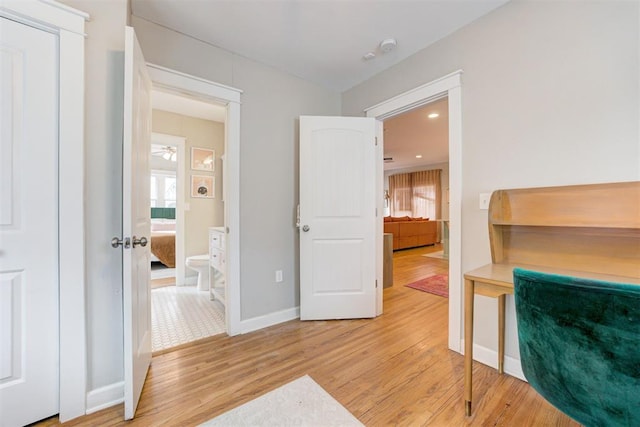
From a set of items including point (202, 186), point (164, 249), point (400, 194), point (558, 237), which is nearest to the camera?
point (558, 237)

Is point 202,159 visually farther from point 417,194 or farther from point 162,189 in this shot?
point 417,194

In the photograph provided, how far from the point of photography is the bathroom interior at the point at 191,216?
2.89 meters

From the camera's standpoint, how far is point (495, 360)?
1.73 meters

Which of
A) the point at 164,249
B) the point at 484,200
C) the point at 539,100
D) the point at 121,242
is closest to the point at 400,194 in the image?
the point at 164,249

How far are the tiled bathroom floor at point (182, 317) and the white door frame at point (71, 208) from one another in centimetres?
70

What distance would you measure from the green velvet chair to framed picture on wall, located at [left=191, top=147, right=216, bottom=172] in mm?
4009

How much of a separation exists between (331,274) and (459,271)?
3.68 feet

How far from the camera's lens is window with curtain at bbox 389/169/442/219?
8.52 metres

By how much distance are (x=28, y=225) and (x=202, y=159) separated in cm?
284

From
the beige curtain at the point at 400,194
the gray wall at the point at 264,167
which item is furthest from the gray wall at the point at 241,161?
the beige curtain at the point at 400,194

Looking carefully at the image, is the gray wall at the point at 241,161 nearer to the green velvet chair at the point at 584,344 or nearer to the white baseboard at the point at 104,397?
the white baseboard at the point at 104,397

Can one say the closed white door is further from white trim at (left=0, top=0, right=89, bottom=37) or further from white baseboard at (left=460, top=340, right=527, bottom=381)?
white baseboard at (left=460, top=340, right=527, bottom=381)

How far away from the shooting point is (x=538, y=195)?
1.48m

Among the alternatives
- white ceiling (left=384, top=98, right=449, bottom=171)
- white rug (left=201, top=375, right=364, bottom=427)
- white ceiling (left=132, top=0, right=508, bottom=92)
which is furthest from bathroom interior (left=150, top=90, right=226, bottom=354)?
white ceiling (left=384, top=98, right=449, bottom=171)
